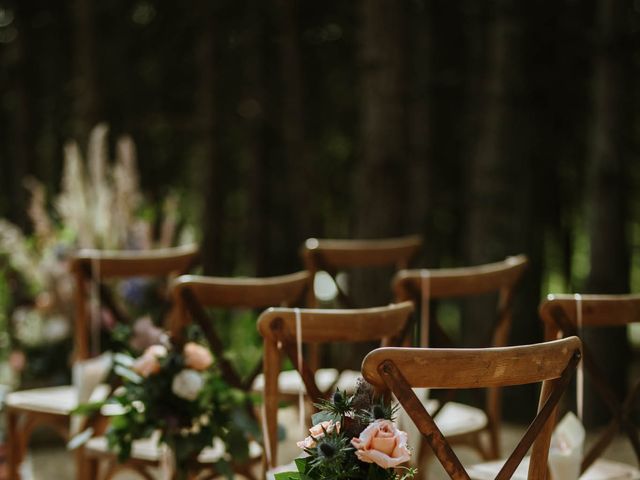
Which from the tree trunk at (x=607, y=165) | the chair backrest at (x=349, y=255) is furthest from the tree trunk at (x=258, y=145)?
the chair backrest at (x=349, y=255)

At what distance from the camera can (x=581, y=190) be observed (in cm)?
1091

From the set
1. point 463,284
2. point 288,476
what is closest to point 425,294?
point 463,284

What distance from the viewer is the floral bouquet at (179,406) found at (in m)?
3.39

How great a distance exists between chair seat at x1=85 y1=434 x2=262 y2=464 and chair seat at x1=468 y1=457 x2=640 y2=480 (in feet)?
2.60

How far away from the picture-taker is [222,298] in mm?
3494

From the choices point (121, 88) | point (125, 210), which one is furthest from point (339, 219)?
point (125, 210)

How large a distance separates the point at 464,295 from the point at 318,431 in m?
1.84

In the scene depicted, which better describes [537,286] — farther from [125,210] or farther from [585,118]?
[125,210]

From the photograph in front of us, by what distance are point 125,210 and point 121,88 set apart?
7680 millimetres

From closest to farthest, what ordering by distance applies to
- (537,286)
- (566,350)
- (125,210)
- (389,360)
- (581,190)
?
(389,360) < (566,350) < (125,210) < (537,286) < (581,190)

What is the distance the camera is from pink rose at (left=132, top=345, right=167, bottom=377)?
338cm

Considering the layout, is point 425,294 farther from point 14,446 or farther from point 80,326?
point 14,446

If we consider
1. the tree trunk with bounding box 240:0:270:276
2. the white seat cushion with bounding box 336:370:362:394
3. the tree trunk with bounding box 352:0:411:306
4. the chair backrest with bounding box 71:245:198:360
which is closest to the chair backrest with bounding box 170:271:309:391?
the chair backrest with bounding box 71:245:198:360

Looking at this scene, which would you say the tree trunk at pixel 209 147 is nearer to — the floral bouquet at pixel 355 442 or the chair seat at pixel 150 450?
the chair seat at pixel 150 450
